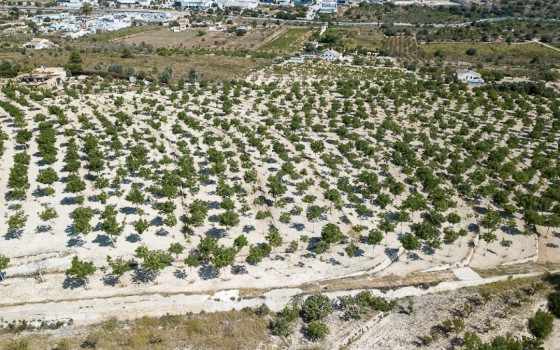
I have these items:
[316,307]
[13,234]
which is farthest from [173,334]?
[13,234]

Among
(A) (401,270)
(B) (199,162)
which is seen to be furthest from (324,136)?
(A) (401,270)

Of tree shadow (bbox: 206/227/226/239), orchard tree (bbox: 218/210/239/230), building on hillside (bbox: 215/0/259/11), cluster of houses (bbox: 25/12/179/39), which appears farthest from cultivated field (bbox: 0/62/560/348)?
building on hillside (bbox: 215/0/259/11)

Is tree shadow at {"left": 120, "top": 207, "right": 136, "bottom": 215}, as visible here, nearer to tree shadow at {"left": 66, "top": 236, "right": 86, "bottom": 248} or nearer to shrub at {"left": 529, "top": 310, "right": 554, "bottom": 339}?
tree shadow at {"left": 66, "top": 236, "right": 86, "bottom": 248}

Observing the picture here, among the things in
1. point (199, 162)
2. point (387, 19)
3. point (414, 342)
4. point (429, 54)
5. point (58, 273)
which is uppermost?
point (387, 19)

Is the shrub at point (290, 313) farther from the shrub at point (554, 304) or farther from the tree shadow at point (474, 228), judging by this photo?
the tree shadow at point (474, 228)

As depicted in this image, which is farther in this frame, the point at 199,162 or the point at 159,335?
the point at 199,162

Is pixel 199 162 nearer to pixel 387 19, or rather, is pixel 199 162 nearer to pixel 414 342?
pixel 414 342

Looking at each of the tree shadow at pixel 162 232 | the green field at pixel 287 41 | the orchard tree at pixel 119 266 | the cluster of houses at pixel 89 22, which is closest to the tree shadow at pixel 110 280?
the orchard tree at pixel 119 266
